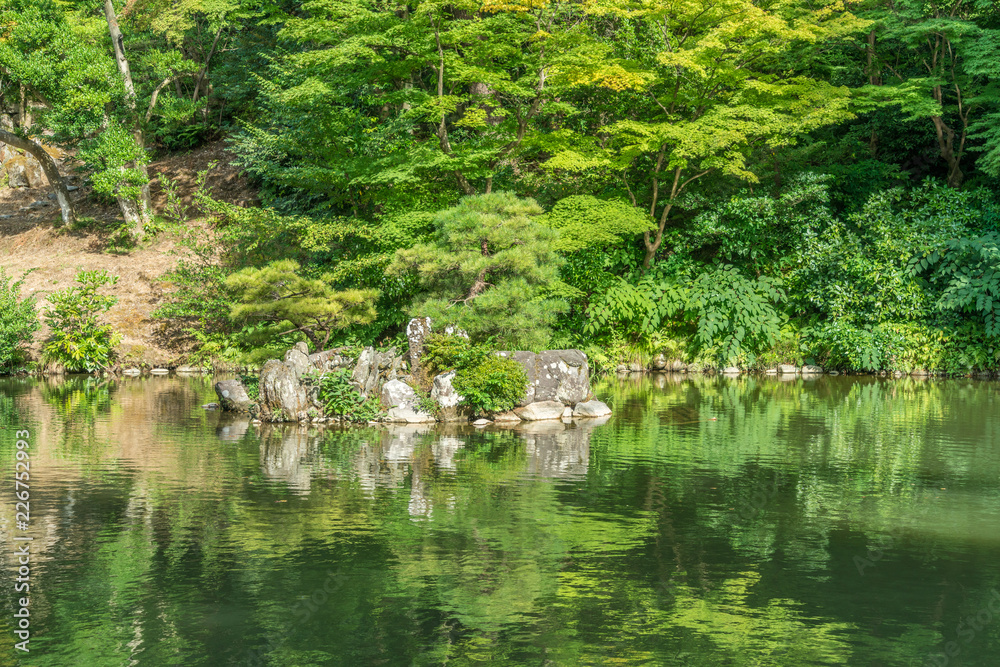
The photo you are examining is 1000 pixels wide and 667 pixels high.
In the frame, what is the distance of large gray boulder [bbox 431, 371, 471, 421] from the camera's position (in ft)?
45.3

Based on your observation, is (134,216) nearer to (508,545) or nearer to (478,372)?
(478,372)

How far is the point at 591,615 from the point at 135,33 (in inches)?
1068

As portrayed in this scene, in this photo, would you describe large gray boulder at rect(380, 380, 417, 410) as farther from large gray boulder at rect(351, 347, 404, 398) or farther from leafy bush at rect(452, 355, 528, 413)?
leafy bush at rect(452, 355, 528, 413)

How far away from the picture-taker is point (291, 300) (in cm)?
1545

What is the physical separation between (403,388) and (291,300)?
283cm

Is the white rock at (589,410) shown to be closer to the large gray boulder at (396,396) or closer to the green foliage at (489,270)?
the green foliage at (489,270)

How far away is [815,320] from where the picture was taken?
2080cm

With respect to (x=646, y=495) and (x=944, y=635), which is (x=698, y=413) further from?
(x=944, y=635)

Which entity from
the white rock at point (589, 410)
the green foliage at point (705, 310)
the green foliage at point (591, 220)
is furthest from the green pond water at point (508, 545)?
the green foliage at point (705, 310)

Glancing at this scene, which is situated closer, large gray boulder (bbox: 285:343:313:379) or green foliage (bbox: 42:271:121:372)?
large gray boulder (bbox: 285:343:313:379)

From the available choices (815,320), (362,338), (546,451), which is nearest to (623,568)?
(546,451)

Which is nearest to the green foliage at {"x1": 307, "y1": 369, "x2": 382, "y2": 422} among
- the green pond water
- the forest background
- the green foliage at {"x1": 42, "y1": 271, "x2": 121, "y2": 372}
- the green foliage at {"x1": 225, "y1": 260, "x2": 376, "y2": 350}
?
the green pond water

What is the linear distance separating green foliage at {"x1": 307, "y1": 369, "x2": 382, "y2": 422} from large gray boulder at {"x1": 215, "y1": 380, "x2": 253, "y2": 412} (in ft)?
4.63

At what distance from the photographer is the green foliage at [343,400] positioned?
44.8 ft
